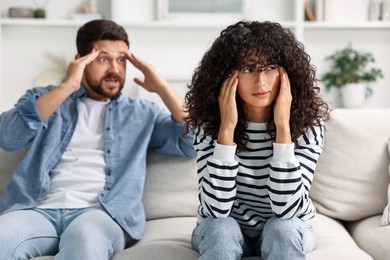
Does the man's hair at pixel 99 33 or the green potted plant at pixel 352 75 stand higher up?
the man's hair at pixel 99 33

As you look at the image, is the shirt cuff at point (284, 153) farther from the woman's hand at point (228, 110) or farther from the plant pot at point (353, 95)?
the plant pot at point (353, 95)

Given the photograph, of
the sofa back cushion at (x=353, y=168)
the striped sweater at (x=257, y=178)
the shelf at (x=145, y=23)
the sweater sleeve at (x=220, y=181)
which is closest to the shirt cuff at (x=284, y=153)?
the striped sweater at (x=257, y=178)

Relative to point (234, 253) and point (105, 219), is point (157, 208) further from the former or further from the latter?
point (234, 253)

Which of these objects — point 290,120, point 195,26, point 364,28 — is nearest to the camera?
point 290,120

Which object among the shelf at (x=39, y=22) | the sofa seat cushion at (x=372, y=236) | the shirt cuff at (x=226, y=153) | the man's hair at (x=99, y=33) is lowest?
the sofa seat cushion at (x=372, y=236)

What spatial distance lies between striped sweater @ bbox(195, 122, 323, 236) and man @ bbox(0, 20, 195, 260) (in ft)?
1.23


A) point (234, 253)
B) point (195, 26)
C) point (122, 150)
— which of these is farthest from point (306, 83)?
point (195, 26)

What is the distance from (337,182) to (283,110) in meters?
0.64

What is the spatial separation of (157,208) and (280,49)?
0.84 metres

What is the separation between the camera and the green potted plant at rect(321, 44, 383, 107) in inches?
154

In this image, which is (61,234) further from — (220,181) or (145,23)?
(145,23)

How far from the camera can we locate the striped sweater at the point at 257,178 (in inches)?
63.1

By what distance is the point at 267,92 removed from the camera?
5.42 ft

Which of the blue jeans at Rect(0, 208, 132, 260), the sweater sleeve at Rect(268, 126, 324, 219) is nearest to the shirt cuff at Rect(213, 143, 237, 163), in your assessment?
the sweater sleeve at Rect(268, 126, 324, 219)
